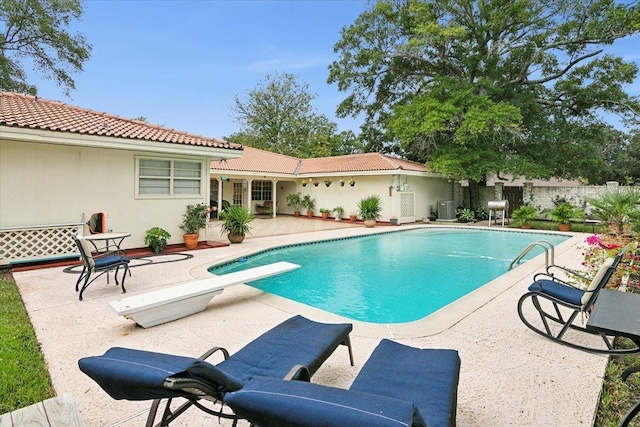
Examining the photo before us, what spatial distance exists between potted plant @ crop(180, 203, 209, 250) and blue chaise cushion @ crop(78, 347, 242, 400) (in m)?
9.48

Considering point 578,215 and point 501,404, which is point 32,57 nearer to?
point 501,404

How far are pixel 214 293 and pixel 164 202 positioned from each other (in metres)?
6.54

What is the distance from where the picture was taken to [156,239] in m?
9.96

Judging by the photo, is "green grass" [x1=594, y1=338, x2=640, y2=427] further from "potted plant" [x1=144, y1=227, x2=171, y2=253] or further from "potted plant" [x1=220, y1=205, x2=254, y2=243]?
"potted plant" [x1=220, y1=205, x2=254, y2=243]

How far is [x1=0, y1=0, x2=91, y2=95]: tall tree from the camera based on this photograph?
18656 millimetres

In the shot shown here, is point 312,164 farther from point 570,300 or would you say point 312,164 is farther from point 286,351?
point 286,351

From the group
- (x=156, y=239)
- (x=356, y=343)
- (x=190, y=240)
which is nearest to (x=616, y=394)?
(x=356, y=343)

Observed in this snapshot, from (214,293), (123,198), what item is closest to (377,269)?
(214,293)

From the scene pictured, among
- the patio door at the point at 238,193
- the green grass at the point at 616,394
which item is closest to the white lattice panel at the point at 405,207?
the patio door at the point at 238,193

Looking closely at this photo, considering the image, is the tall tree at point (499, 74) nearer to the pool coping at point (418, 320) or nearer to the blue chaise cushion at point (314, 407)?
the pool coping at point (418, 320)

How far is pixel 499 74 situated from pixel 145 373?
2427 cm

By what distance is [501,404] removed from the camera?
284 cm

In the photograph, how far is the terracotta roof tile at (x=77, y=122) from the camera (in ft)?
27.0

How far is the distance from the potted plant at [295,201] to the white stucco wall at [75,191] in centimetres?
1317
